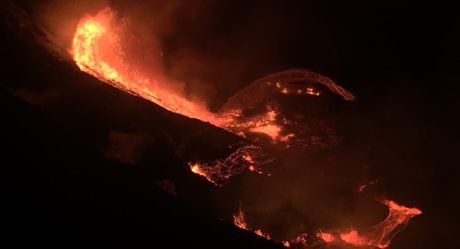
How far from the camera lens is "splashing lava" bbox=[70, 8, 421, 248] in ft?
14.8

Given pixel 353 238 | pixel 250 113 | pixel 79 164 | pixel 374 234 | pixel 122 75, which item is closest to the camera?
pixel 79 164

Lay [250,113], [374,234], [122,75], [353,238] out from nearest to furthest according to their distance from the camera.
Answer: [122,75]
[353,238]
[250,113]
[374,234]

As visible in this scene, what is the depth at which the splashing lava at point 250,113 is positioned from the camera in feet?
14.8

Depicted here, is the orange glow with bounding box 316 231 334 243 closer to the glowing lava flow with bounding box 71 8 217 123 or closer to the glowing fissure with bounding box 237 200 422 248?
the glowing fissure with bounding box 237 200 422 248

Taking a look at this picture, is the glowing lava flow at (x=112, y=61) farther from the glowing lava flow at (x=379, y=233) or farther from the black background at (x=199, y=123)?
the glowing lava flow at (x=379, y=233)

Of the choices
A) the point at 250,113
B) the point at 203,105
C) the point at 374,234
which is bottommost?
the point at 374,234

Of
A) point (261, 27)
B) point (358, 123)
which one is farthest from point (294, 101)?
point (261, 27)

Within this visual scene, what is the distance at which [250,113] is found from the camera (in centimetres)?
596

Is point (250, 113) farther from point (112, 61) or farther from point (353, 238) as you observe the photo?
point (353, 238)

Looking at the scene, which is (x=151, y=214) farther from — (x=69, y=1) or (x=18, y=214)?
(x=69, y=1)

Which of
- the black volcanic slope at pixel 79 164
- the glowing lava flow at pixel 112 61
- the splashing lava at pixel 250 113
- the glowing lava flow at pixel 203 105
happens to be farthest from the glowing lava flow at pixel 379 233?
the black volcanic slope at pixel 79 164

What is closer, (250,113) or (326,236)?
(326,236)

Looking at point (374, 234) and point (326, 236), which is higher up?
point (374, 234)

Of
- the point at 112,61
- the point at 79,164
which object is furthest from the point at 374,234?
the point at 79,164
